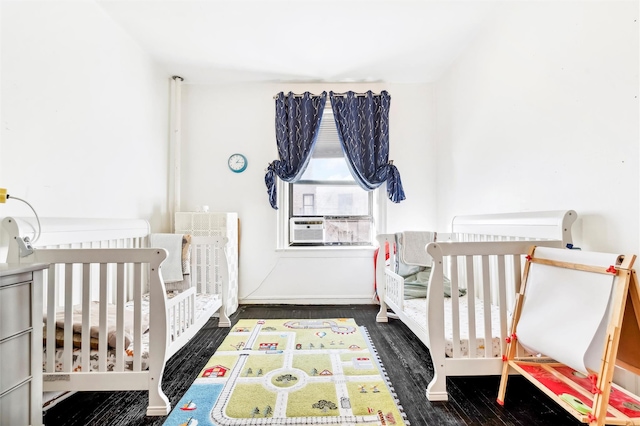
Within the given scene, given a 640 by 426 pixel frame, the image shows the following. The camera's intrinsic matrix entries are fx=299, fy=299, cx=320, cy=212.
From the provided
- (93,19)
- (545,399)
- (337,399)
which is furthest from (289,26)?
(545,399)

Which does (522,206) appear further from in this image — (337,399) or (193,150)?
(193,150)

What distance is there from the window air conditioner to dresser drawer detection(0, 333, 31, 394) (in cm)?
239

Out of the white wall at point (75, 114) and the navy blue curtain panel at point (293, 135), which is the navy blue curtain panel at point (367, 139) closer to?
the navy blue curtain panel at point (293, 135)

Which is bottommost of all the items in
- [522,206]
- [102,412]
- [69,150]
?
[102,412]

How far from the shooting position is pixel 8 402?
1129mm

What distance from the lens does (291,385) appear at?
164 cm

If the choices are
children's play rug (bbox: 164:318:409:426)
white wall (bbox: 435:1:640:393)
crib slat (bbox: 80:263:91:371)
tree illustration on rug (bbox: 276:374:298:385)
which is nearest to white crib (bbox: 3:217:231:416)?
crib slat (bbox: 80:263:91:371)

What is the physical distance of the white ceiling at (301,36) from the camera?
6.97 feet

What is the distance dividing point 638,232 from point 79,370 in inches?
100

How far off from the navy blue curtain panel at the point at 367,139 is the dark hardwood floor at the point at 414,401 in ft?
5.50

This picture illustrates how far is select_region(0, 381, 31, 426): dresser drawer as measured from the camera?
1.11m

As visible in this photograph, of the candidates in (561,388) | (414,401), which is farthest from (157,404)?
(561,388)

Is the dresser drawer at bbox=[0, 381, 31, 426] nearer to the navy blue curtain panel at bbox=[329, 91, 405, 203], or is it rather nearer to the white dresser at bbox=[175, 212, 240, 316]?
the white dresser at bbox=[175, 212, 240, 316]

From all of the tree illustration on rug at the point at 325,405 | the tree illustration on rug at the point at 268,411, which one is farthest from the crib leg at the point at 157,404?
the tree illustration on rug at the point at 325,405
